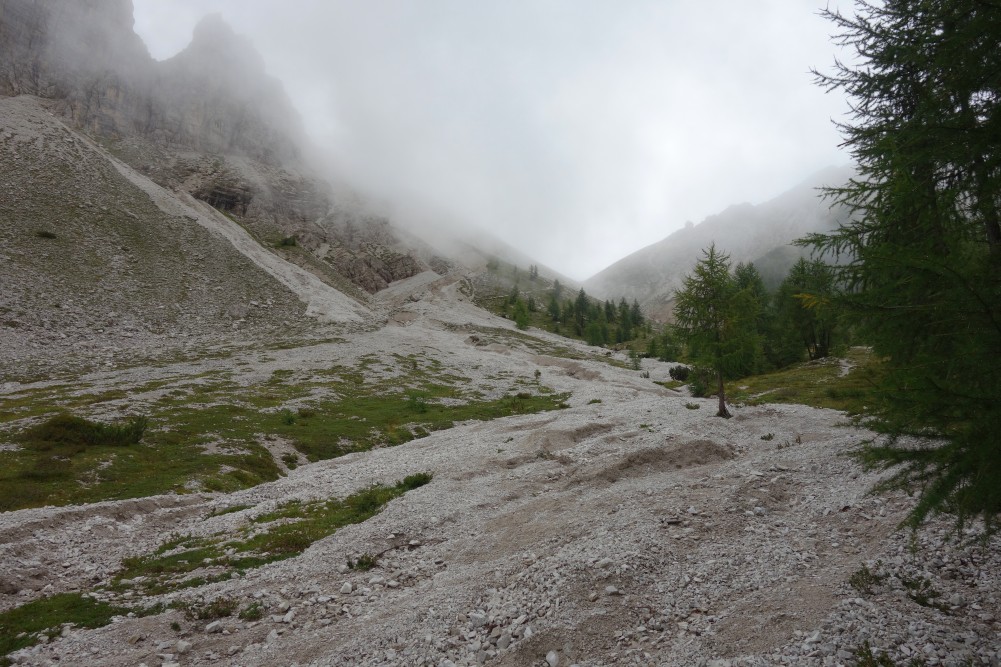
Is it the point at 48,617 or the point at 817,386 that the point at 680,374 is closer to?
the point at 817,386

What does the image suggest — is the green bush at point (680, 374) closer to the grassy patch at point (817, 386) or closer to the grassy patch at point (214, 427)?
the grassy patch at point (817, 386)

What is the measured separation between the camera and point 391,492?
77.3 feet

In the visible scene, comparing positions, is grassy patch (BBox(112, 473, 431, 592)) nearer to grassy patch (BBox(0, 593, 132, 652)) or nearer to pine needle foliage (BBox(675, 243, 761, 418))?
grassy patch (BBox(0, 593, 132, 652))

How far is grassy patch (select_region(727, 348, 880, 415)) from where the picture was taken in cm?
3750

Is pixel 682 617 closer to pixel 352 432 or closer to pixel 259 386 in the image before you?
pixel 352 432

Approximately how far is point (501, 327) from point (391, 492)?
13198 centimetres

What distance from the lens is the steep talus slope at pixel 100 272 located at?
208 feet

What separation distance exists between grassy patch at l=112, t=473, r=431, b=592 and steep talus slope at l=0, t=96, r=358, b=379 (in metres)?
53.0

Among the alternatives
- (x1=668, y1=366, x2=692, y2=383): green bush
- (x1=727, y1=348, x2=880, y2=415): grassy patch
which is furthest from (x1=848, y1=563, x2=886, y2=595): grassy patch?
(x1=668, y1=366, x2=692, y2=383): green bush

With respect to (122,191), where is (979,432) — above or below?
below

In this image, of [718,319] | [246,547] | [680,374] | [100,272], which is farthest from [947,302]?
[100,272]

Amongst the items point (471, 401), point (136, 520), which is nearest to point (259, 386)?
point (471, 401)

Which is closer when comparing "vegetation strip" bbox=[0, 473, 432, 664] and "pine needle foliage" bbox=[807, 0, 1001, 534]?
"pine needle foliage" bbox=[807, 0, 1001, 534]

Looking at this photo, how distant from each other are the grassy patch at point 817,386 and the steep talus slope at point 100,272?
7890 cm
